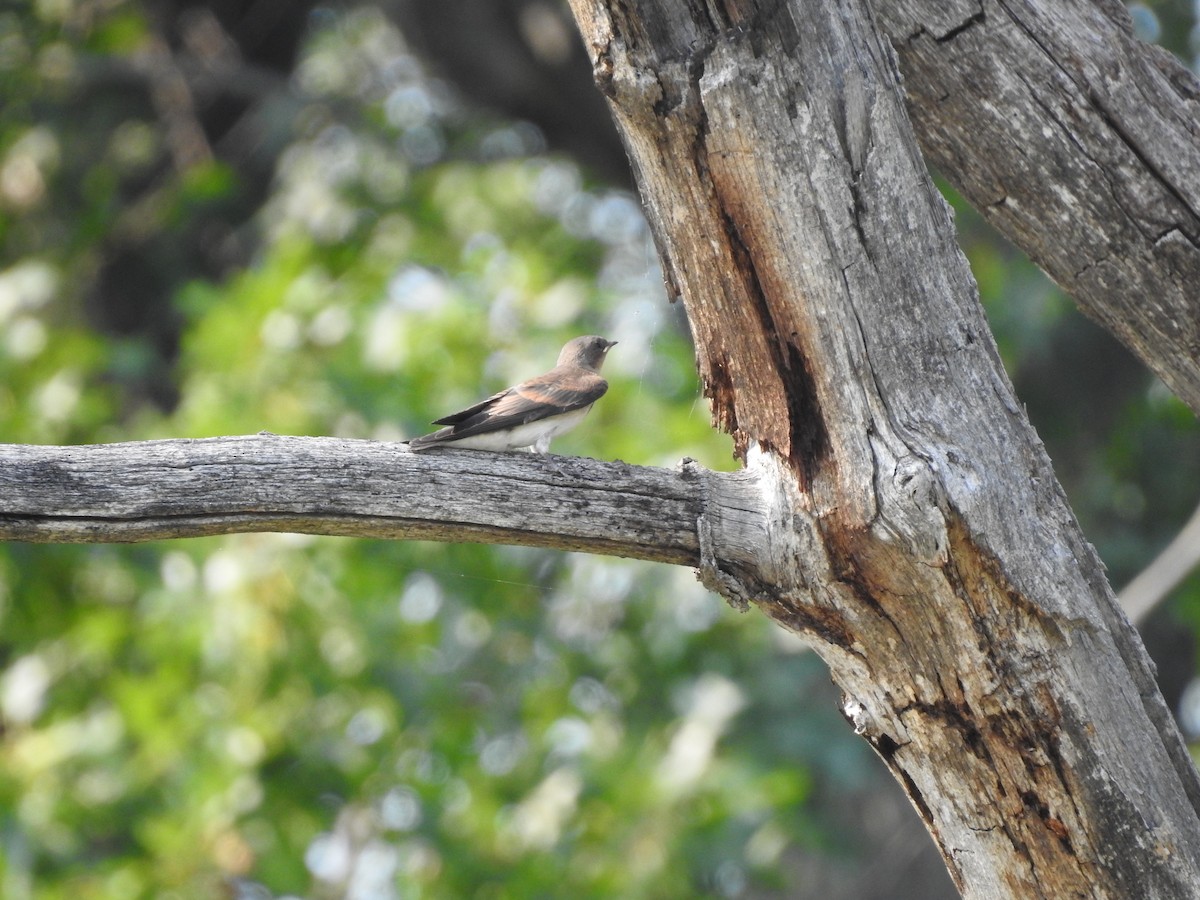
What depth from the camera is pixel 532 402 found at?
390 cm

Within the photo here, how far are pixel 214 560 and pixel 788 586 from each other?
4463 mm

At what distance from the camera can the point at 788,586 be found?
2.69m

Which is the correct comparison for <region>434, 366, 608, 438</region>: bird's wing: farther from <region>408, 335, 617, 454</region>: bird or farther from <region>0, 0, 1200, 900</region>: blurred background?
<region>0, 0, 1200, 900</region>: blurred background

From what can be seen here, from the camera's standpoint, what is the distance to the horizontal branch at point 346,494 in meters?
2.38

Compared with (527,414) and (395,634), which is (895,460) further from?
(395,634)

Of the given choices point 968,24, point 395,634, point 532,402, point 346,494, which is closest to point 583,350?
point 532,402

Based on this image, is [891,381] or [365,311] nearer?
[891,381]

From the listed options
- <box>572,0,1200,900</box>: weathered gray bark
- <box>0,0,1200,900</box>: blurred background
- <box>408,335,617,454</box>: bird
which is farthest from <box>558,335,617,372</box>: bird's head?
<box>572,0,1200,900</box>: weathered gray bark

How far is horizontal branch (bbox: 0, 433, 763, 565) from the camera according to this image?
238cm

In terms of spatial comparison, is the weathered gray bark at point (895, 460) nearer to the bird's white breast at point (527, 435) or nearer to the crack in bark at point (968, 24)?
the crack in bark at point (968, 24)

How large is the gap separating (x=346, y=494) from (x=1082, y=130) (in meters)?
1.91

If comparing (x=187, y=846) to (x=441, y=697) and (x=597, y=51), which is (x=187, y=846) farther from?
(x=597, y=51)

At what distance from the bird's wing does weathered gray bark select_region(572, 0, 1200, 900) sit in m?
0.97

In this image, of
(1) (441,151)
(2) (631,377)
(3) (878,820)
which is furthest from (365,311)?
(3) (878,820)
